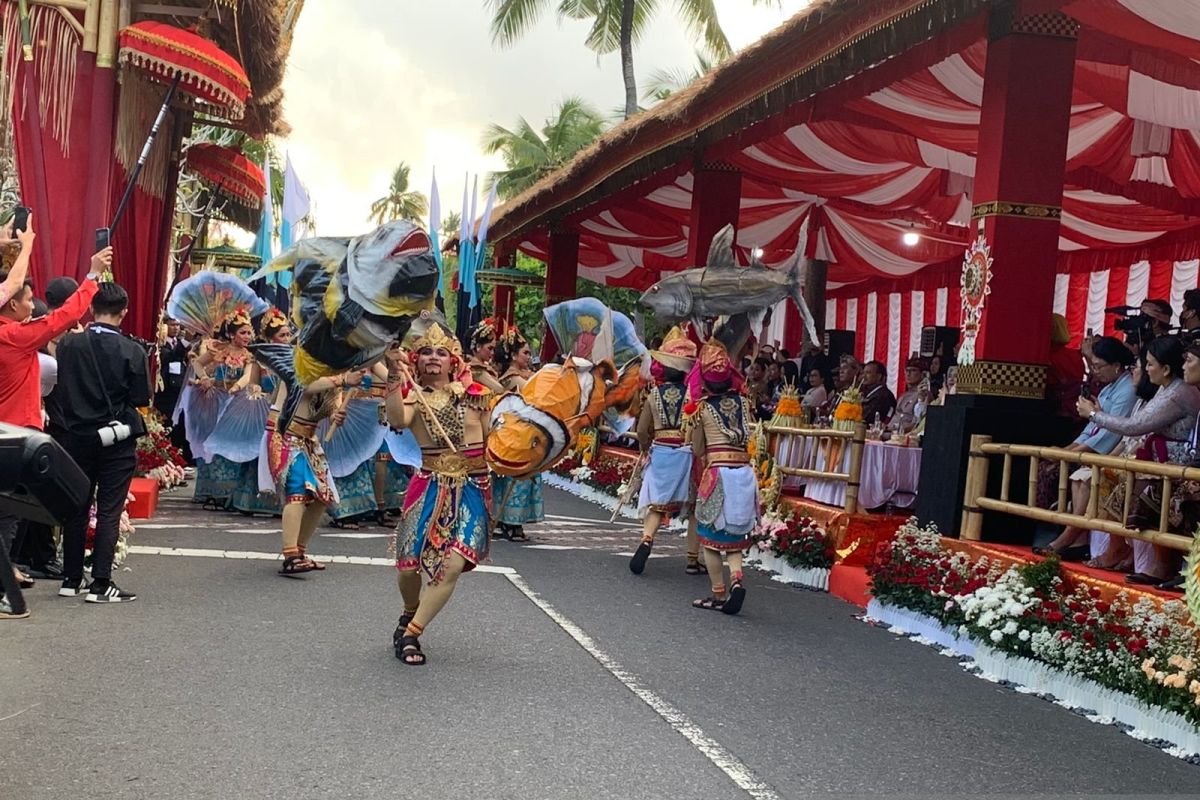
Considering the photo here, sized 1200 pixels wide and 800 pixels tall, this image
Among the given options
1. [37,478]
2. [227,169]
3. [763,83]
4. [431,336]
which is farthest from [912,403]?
[37,478]

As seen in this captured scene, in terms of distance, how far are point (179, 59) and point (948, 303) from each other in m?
13.1

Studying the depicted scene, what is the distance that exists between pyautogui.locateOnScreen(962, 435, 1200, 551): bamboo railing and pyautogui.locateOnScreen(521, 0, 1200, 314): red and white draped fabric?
2.28 metres

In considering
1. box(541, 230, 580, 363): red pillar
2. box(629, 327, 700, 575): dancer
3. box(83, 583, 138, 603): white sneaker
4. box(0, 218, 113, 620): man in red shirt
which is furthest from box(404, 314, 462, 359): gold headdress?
box(541, 230, 580, 363): red pillar

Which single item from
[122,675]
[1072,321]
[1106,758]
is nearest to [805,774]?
[1106,758]

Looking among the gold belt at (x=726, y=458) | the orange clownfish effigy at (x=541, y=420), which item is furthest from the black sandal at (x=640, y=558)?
the orange clownfish effigy at (x=541, y=420)

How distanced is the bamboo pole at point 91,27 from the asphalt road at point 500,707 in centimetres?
435

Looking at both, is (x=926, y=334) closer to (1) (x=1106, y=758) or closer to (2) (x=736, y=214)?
(2) (x=736, y=214)

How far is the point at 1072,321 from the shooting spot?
1775 cm

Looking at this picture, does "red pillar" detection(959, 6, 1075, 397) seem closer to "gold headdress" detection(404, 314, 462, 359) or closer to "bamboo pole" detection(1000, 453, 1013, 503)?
"bamboo pole" detection(1000, 453, 1013, 503)

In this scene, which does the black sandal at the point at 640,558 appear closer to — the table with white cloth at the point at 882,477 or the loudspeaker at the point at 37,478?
the table with white cloth at the point at 882,477

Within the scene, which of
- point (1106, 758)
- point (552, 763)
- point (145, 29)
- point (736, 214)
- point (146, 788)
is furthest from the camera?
point (736, 214)

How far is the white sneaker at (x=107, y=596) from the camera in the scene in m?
7.49

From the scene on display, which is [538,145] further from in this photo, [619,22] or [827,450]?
[827,450]

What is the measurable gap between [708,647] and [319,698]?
8.10ft
